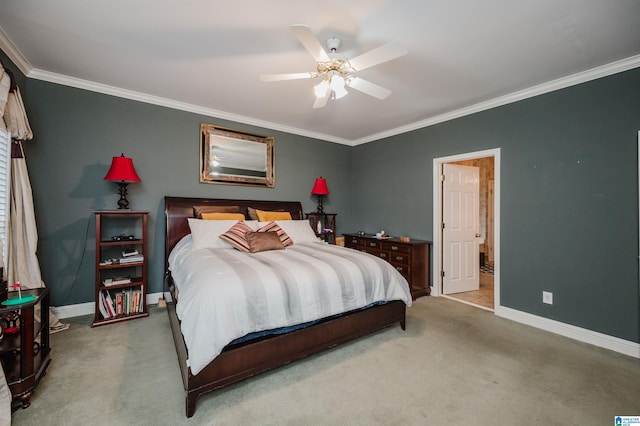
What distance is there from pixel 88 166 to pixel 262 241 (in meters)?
2.25

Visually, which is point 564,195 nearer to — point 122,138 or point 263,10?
point 263,10

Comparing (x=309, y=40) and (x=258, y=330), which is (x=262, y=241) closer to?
(x=258, y=330)

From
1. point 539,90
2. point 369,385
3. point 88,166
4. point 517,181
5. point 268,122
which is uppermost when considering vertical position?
point 268,122

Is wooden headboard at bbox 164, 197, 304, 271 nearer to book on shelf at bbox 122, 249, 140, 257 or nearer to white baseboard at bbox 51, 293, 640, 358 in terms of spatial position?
book on shelf at bbox 122, 249, 140, 257

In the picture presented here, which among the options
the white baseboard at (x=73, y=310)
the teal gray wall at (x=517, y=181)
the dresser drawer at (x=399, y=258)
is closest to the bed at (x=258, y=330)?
the white baseboard at (x=73, y=310)

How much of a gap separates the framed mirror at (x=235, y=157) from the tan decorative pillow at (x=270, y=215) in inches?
23.8

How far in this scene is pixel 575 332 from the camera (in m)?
2.70

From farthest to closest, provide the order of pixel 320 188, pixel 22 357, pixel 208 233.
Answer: pixel 320 188 < pixel 208 233 < pixel 22 357

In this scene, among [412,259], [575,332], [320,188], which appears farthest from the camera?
[320,188]

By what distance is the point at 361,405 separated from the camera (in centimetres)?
172

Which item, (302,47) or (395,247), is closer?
(302,47)

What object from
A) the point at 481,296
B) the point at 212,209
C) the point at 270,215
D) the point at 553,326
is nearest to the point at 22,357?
the point at 212,209

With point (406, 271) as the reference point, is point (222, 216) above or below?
above

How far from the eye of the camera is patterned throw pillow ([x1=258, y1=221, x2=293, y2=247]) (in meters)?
3.26
